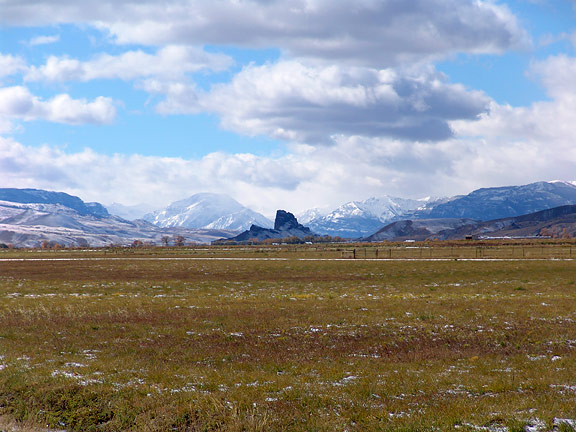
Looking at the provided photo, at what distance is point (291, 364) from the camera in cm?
1855

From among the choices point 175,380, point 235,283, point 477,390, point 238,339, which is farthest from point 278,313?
point 235,283

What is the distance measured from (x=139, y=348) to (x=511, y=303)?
80.0 ft

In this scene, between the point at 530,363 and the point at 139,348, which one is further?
the point at 139,348

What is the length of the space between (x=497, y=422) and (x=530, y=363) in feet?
22.3

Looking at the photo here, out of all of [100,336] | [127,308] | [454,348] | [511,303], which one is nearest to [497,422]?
[454,348]

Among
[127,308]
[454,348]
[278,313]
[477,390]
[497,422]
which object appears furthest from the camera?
[127,308]

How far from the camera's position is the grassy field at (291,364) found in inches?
523

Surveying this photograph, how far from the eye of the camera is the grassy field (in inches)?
523

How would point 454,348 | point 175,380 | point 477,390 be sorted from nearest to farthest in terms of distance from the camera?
1. point 477,390
2. point 175,380
3. point 454,348

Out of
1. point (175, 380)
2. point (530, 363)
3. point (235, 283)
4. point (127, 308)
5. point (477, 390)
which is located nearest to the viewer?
point (477, 390)

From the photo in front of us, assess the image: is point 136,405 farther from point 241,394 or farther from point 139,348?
point 139,348

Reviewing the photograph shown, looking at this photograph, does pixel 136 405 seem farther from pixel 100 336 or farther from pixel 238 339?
pixel 100 336

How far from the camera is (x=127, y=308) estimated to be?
111ft

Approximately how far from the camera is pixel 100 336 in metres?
24.2
